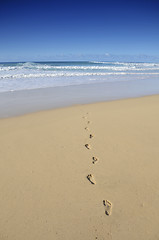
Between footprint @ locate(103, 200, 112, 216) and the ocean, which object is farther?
the ocean

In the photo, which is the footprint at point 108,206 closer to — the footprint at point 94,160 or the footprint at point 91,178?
the footprint at point 91,178

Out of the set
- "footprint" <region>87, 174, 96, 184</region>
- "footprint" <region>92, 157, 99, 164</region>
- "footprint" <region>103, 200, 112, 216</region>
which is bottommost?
"footprint" <region>103, 200, 112, 216</region>

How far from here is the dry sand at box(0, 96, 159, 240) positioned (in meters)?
1.73

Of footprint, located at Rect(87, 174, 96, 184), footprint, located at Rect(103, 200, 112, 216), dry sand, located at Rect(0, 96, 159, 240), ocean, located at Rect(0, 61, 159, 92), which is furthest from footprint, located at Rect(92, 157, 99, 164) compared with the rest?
ocean, located at Rect(0, 61, 159, 92)

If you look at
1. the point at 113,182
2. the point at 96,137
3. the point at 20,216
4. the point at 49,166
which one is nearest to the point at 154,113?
the point at 96,137

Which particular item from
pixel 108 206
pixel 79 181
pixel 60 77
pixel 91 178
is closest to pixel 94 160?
pixel 91 178

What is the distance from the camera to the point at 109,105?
5.99m

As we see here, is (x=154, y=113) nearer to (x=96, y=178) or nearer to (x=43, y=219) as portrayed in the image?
(x=96, y=178)

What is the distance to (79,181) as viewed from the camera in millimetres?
2312

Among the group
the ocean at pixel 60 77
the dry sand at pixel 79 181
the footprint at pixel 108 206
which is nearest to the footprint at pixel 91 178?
the dry sand at pixel 79 181

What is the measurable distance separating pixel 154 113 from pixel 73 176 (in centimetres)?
369

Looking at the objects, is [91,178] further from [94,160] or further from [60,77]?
[60,77]

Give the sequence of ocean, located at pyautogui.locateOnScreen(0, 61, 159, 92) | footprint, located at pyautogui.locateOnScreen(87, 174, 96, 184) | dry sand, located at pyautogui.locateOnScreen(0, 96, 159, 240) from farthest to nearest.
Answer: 1. ocean, located at pyautogui.locateOnScreen(0, 61, 159, 92)
2. footprint, located at pyautogui.locateOnScreen(87, 174, 96, 184)
3. dry sand, located at pyautogui.locateOnScreen(0, 96, 159, 240)

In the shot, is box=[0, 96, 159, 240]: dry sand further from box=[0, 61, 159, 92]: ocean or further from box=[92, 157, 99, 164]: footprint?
box=[0, 61, 159, 92]: ocean
